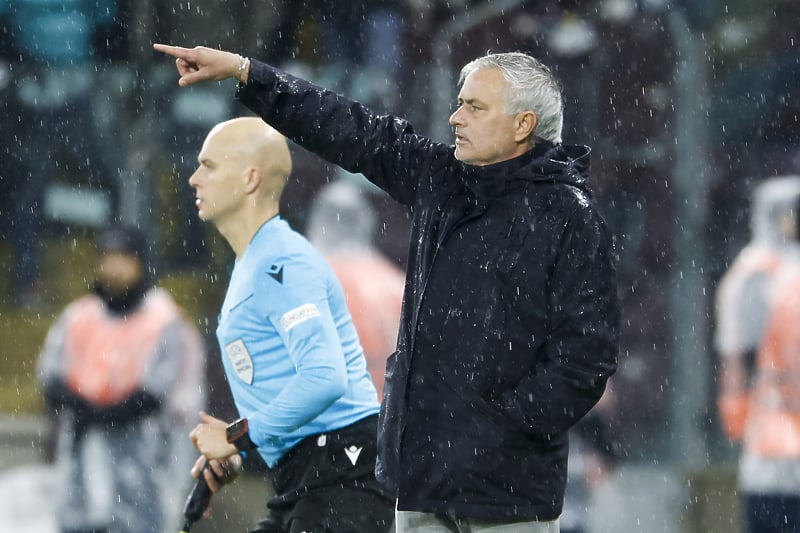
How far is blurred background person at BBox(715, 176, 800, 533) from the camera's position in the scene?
21.5ft

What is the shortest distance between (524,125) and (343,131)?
18.5 inches

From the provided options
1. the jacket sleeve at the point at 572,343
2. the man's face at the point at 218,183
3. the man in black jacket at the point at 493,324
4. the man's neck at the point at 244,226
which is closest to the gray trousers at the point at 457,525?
the man in black jacket at the point at 493,324

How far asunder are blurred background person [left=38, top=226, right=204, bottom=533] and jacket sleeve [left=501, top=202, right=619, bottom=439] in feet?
14.6

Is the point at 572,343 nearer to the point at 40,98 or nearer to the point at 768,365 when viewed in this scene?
the point at 768,365

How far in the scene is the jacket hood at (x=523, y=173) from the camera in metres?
3.87

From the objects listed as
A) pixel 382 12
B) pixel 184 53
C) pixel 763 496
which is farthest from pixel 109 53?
pixel 184 53

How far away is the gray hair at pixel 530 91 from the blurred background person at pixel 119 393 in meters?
4.31

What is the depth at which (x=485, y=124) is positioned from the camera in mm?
3947

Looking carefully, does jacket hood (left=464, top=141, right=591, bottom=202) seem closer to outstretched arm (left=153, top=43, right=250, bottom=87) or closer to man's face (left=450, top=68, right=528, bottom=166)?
man's face (left=450, top=68, right=528, bottom=166)

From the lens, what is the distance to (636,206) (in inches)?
338

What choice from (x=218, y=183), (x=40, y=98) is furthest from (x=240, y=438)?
(x=40, y=98)

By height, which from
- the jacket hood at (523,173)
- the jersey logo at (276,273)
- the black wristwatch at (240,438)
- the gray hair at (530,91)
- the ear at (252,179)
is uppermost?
the gray hair at (530,91)

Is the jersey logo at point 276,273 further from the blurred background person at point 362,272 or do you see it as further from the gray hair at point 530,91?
the blurred background person at point 362,272

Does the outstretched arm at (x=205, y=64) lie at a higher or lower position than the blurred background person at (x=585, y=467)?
higher
